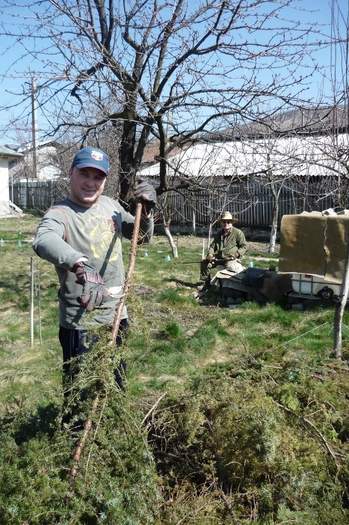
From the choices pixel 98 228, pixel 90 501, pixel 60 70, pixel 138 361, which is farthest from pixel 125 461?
pixel 60 70

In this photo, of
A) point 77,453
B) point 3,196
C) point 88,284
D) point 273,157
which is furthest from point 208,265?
point 3,196

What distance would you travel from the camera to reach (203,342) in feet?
19.2

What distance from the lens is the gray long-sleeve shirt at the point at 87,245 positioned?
279 centimetres

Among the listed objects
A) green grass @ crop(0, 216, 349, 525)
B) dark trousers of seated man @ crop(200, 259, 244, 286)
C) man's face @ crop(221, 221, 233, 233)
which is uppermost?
man's face @ crop(221, 221, 233, 233)

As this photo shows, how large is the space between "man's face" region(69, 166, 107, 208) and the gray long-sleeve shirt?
0.17 ft

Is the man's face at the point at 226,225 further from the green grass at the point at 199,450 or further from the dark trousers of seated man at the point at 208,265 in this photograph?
the green grass at the point at 199,450

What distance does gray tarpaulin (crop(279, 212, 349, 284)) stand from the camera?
22.2 feet

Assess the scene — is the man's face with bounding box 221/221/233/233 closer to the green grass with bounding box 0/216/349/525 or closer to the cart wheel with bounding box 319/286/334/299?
the cart wheel with bounding box 319/286/334/299

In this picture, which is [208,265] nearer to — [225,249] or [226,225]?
[225,249]

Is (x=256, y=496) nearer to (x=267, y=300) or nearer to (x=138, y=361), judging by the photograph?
(x=138, y=361)

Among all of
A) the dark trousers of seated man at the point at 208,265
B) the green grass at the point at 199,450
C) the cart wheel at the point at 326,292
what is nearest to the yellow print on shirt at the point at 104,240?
A: the green grass at the point at 199,450

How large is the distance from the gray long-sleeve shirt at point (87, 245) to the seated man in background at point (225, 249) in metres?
5.53

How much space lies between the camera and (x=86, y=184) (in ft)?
9.50

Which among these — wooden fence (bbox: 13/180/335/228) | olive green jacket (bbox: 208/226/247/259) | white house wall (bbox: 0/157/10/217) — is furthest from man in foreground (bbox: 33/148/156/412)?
white house wall (bbox: 0/157/10/217)
